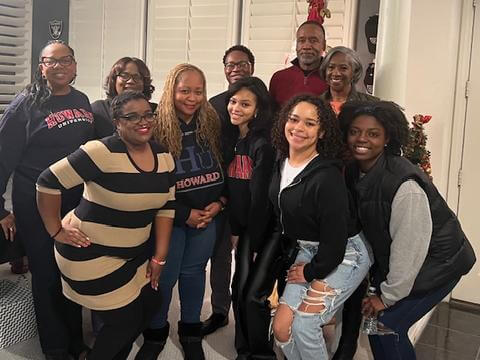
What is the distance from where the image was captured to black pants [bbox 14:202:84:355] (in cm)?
206

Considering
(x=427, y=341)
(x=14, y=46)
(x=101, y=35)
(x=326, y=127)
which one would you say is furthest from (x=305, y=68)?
(x=14, y=46)

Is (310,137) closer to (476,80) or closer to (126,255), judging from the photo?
(126,255)

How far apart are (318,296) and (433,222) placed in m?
0.49

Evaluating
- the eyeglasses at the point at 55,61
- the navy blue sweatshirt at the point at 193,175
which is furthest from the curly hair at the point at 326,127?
the eyeglasses at the point at 55,61

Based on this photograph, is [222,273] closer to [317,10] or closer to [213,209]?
[213,209]

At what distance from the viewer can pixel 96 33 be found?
438 cm

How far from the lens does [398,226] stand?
177 centimetres

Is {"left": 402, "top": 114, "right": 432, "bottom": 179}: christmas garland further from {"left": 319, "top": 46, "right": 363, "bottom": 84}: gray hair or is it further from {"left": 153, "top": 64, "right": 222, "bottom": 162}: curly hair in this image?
{"left": 153, "top": 64, "right": 222, "bottom": 162}: curly hair

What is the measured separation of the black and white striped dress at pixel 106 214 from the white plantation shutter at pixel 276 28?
1925 millimetres

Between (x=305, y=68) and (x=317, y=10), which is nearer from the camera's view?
(x=305, y=68)

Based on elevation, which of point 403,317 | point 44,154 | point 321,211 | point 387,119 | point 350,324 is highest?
point 387,119

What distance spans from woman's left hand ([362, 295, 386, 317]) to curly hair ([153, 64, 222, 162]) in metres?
0.83

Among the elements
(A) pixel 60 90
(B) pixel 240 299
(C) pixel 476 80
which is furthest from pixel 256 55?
(B) pixel 240 299

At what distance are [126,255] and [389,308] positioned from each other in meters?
0.99
